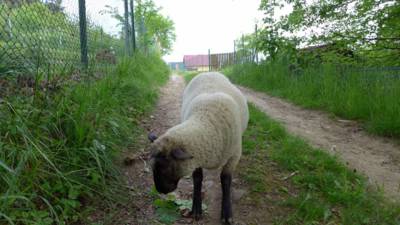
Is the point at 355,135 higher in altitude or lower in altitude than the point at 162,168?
lower

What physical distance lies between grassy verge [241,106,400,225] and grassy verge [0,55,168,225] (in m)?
1.39

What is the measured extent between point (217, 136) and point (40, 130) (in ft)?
4.34

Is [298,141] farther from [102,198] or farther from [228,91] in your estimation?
[102,198]

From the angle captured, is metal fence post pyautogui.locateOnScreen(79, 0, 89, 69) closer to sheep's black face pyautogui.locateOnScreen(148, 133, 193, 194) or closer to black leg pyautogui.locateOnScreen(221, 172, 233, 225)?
sheep's black face pyautogui.locateOnScreen(148, 133, 193, 194)

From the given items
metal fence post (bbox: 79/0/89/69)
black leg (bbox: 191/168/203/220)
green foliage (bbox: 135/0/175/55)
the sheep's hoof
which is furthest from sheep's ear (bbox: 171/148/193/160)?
green foliage (bbox: 135/0/175/55)

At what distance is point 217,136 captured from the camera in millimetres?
2463

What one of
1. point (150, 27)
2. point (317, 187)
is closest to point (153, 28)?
point (150, 27)

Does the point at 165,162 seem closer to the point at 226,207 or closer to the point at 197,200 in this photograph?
the point at 197,200

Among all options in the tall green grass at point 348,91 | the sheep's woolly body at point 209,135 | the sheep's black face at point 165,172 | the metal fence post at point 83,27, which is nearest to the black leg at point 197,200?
the sheep's woolly body at point 209,135

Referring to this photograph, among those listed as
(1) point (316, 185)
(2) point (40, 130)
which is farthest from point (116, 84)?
(1) point (316, 185)

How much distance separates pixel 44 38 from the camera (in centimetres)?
343

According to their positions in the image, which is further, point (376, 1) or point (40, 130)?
point (376, 1)

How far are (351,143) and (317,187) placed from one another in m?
1.70

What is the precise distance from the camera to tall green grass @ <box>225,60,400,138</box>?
188 inches
